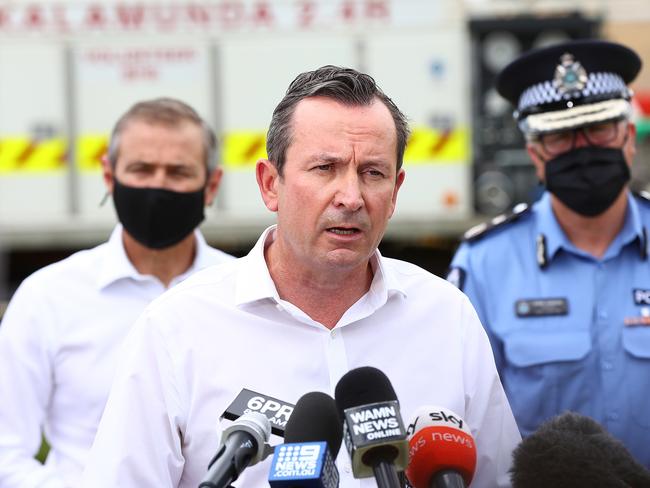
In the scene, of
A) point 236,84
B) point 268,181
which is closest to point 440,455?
point 268,181

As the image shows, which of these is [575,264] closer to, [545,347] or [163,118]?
[545,347]

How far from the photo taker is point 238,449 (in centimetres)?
199

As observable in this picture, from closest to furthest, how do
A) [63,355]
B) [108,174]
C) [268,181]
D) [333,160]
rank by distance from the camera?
[333,160], [268,181], [63,355], [108,174]

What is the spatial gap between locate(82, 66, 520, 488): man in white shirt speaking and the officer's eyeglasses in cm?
123

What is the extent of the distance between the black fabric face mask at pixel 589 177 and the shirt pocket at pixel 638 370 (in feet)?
1.51

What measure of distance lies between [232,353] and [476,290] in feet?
4.90

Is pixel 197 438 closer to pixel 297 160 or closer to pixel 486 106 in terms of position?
pixel 297 160

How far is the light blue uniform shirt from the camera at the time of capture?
3688 millimetres

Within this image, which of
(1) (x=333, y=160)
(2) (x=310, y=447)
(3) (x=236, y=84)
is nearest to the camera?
(2) (x=310, y=447)

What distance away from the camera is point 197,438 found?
2.63 metres

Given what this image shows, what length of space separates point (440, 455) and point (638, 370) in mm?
1629

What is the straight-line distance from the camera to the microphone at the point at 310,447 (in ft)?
6.11

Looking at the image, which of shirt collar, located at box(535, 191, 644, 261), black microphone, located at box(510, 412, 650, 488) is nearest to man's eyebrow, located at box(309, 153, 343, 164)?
black microphone, located at box(510, 412, 650, 488)

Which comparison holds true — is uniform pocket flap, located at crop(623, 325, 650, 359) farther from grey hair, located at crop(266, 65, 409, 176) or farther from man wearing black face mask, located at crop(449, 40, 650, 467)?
grey hair, located at crop(266, 65, 409, 176)
